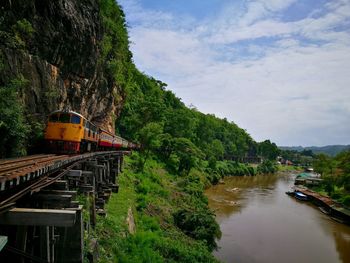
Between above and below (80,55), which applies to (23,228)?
below

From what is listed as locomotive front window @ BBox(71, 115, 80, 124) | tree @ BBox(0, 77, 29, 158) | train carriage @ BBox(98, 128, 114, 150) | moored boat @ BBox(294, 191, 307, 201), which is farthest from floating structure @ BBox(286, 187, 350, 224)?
tree @ BBox(0, 77, 29, 158)

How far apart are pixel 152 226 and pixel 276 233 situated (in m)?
14.4

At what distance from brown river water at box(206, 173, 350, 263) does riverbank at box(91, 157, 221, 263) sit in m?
2.74

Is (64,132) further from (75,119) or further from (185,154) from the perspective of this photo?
(185,154)

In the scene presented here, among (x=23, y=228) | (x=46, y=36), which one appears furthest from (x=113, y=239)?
(x=46, y=36)

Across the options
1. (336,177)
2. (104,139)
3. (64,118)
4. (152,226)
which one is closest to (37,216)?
(64,118)

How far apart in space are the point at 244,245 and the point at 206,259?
8512 mm

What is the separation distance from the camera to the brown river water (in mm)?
25031

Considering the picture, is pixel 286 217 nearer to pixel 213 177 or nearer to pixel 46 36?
pixel 213 177

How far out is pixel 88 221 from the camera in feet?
49.5

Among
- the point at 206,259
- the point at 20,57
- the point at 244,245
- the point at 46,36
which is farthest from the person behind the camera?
the point at 244,245

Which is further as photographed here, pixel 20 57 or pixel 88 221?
pixel 20 57

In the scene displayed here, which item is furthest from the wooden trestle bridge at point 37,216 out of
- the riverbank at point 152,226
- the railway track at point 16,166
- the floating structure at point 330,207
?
the floating structure at point 330,207

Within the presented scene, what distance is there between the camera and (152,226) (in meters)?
22.6
